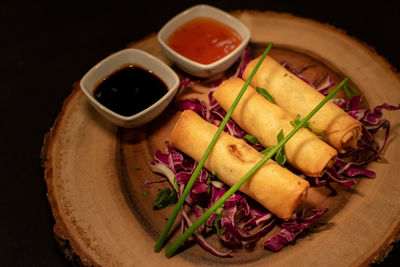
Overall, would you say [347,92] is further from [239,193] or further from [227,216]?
[227,216]

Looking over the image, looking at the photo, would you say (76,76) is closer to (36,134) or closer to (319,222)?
(36,134)

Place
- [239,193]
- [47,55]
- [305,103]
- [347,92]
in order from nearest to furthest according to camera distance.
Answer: [239,193] < [305,103] < [347,92] < [47,55]

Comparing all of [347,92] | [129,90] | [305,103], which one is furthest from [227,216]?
[347,92]

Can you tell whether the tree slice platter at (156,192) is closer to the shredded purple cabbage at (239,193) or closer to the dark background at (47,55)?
the shredded purple cabbage at (239,193)

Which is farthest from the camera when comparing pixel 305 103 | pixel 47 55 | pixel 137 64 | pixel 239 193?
pixel 47 55

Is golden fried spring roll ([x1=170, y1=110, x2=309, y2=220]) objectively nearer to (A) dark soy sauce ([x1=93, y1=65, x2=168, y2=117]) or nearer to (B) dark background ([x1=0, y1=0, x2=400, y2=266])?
(A) dark soy sauce ([x1=93, y1=65, x2=168, y2=117])

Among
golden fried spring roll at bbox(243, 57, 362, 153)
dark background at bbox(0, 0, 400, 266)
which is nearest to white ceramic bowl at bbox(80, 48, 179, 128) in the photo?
golden fried spring roll at bbox(243, 57, 362, 153)
